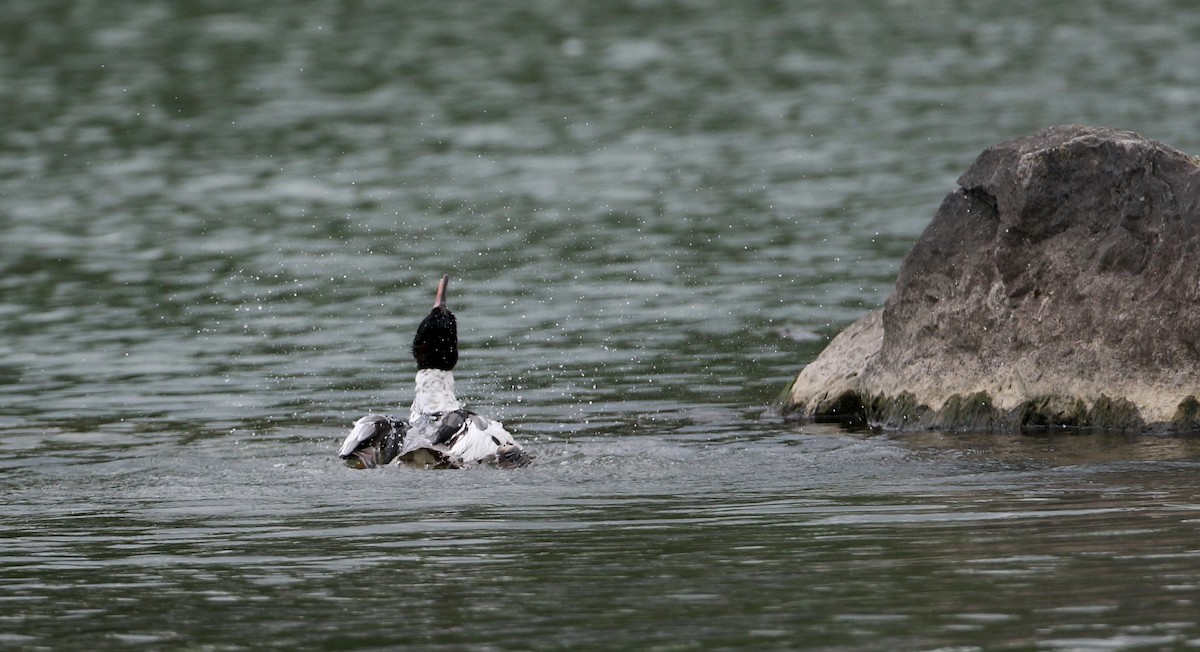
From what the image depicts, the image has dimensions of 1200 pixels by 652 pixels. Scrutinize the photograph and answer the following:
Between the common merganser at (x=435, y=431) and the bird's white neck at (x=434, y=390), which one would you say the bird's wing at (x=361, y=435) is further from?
the bird's white neck at (x=434, y=390)

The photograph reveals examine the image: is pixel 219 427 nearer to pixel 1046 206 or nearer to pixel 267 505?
pixel 267 505

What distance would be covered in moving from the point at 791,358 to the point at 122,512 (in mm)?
7019

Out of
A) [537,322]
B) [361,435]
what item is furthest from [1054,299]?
[537,322]

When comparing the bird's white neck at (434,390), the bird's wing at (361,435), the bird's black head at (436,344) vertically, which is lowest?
the bird's wing at (361,435)

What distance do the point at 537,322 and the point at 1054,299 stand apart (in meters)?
6.28

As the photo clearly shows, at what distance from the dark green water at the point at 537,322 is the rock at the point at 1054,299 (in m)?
0.56

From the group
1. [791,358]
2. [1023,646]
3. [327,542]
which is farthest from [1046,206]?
[1023,646]

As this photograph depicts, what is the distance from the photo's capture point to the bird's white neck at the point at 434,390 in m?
11.9

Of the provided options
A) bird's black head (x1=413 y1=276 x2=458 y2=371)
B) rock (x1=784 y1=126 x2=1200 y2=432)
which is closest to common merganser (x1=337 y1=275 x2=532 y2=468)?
bird's black head (x1=413 y1=276 x2=458 y2=371)

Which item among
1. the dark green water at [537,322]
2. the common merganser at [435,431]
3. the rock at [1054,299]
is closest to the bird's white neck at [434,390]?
the common merganser at [435,431]

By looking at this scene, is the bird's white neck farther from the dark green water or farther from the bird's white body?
the dark green water

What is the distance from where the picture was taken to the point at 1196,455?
1130 centimetres

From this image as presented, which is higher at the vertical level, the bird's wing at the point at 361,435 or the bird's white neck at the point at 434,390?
the bird's white neck at the point at 434,390

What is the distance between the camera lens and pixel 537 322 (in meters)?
18.5
